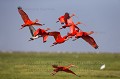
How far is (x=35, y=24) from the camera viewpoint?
15258 millimetres

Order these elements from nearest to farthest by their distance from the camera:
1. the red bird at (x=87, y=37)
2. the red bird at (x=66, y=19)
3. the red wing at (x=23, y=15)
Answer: the red bird at (x=87, y=37), the red bird at (x=66, y=19), the red wing at (x=23, y=15)

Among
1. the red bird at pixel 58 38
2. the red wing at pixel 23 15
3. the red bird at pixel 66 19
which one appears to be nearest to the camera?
the red bird at pixel 58 38

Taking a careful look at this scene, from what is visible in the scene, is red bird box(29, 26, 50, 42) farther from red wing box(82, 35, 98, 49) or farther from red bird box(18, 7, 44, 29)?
red wing box(82, 35, 98, 49)

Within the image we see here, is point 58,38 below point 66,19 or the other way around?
below

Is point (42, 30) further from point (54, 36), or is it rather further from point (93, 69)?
point (93, 69)

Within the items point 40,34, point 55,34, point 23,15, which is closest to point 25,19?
point 23,15

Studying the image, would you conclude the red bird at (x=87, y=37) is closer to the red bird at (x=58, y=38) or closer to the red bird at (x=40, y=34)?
the red bird at (x=58, y=38)

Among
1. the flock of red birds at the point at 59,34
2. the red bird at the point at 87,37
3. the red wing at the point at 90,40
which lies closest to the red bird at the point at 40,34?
the flock of red birds at the point at 59,34

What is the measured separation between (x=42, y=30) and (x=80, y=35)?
1.28 m

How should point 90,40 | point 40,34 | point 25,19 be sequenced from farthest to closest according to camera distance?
point 25,19
point 40,34
point 90,40

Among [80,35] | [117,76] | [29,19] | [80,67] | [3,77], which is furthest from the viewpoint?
[80,67]

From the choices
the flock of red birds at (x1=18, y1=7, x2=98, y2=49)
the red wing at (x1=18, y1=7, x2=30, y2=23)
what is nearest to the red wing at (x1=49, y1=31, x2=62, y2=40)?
the flock of red birds at (x1=18, y1=7, x2=98, y2=49)

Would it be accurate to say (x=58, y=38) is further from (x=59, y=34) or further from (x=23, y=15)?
(x=23, y=15)

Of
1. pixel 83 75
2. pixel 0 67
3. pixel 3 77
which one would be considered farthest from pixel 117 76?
pixel 0 67
